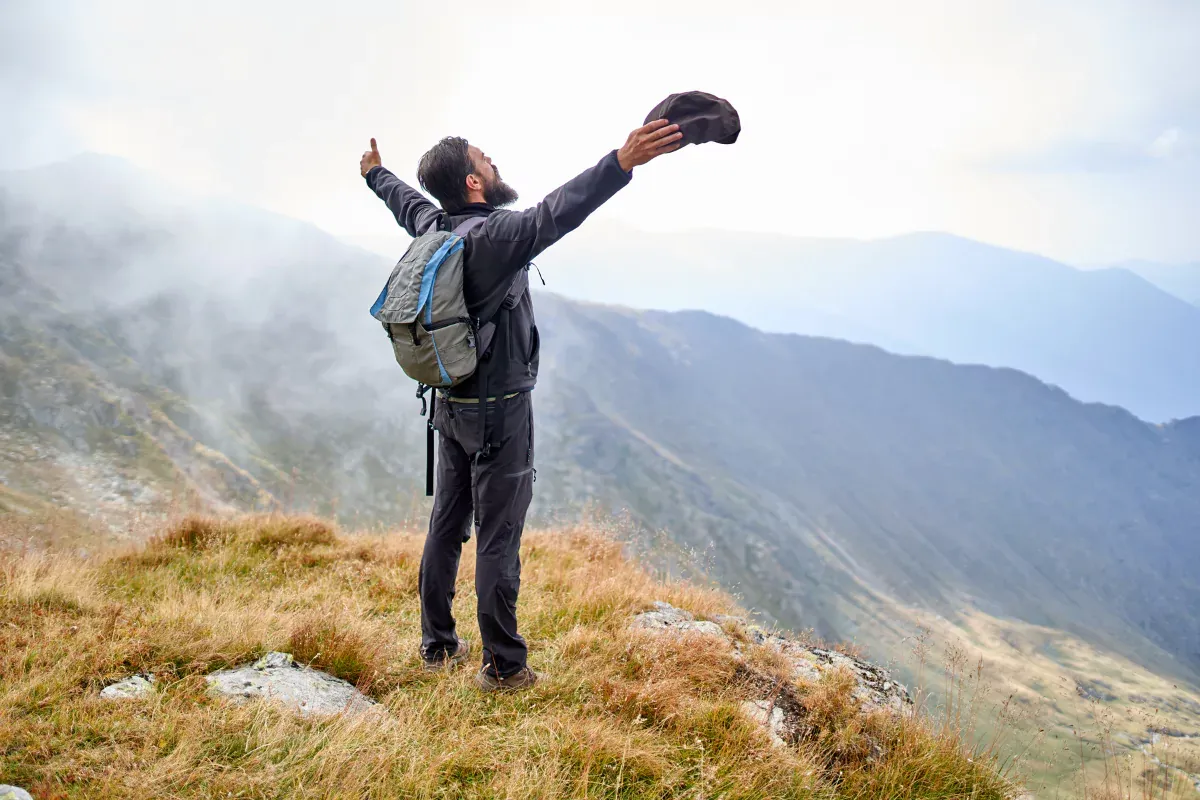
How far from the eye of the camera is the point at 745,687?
12.8ft

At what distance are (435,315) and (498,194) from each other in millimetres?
948

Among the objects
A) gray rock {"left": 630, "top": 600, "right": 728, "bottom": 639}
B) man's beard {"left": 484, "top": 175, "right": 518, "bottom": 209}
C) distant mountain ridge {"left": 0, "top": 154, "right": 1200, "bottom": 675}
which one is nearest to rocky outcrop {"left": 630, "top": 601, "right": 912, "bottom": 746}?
gray rock {"left": 630, "top": 600, "right": 728, "bottom": 639}

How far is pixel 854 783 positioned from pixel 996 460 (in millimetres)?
218452

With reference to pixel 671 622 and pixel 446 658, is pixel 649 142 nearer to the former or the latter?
pixel 446 658

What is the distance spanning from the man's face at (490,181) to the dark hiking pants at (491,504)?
3.91ft

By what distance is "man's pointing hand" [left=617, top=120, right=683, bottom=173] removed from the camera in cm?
283

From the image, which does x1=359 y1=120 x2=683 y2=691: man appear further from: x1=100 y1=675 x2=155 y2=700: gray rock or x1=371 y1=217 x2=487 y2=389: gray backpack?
x1=100 y1=675 x2=155 y2=700: gray rock

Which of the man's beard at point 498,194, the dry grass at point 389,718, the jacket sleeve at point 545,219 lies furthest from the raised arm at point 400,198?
the dry grass at point 389,718

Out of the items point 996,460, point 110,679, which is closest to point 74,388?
point 110,679

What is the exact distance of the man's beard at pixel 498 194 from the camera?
141 inches

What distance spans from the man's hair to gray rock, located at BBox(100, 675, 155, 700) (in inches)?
116

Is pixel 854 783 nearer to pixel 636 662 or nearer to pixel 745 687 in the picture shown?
pixel 745 687

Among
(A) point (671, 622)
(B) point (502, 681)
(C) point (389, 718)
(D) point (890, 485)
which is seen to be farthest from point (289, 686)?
(D) point (890, 485)

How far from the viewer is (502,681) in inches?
139
